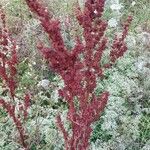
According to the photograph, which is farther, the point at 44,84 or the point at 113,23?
the point at 113,23

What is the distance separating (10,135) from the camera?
13.8 ft

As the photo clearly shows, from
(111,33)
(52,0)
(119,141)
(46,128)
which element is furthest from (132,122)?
(52,0)

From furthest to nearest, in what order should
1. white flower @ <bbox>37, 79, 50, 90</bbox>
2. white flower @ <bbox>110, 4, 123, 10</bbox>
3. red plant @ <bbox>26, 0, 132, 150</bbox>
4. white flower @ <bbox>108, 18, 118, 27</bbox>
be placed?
1. white flower @ <bbox>110, 4, 123, 10</bbox>
2. white flower @ <bbox>108, 18, 118, 27</bbox>
3. white flower @ <bbox>37, 79, 50, 90</bbox>
4. red plant @ <bbox>26, 0, 132, 150</bbox>

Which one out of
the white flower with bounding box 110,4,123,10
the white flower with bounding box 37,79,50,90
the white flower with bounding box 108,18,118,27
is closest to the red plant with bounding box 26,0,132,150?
the white flower with bounding box 37,79,50,90

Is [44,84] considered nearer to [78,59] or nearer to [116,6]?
[116,6]

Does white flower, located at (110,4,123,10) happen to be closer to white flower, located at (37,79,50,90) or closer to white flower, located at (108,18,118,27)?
white flower, located at (108,18,118,27)

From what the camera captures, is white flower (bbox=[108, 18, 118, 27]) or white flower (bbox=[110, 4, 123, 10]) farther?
white flower (bbox=[110, 4, 123, 10])

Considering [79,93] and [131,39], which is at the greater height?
[131,39]

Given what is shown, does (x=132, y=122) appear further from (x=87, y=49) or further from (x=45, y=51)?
(x=45, y=51)

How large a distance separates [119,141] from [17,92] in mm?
1461

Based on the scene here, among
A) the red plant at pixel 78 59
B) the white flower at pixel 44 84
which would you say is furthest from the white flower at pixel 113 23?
→ the red plant at pixel 78 59

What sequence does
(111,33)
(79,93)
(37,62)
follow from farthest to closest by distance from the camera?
(111,33) < (37,62) < (79,93)

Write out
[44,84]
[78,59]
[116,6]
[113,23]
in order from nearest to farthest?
1. [78,59]
2. [44,84]
3. [113,23]
4. [116,6]

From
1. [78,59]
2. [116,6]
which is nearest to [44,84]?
[116,6]
